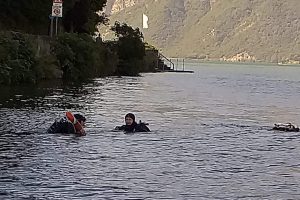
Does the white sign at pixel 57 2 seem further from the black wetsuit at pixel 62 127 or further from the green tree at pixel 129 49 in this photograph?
the black wetsuit at pixel 62 127

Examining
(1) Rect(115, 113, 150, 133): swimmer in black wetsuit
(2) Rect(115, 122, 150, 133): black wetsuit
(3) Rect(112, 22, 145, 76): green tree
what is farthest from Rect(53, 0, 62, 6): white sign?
(1) Rect(115, 113, 150, 133): swimmer in black wetsuit

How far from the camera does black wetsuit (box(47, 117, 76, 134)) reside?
85.6 ft

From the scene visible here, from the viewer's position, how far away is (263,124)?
3347 centimetres

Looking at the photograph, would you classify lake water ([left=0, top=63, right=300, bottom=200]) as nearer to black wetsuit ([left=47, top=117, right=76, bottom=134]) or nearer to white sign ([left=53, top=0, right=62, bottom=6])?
black wetsuit ([left=47, top=117, right=76, bottom=134])

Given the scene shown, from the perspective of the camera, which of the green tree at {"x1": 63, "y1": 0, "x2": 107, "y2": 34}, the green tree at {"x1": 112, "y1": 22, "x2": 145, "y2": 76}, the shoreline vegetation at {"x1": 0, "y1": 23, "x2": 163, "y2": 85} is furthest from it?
the green tree at {"x1": 112, "y1": 22, "x2": 145, "y2": 76}

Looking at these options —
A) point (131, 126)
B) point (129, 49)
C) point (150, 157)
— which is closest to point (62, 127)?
point (131, 126)

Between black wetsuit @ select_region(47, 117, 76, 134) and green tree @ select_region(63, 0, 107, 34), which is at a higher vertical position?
green tree @ select_region(63, 0, 107, 34)

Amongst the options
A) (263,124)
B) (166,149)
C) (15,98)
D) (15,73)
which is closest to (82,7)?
(15,73)

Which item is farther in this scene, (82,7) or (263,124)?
(82,7)

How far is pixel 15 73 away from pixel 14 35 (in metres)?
5.62

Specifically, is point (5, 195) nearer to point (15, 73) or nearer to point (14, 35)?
point (15, 73)

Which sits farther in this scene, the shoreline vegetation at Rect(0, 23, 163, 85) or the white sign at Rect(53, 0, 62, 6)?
the white sign at Rect(53, 0, 62, 6)

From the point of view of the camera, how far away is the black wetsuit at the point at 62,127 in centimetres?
2608

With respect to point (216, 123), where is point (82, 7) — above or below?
above
